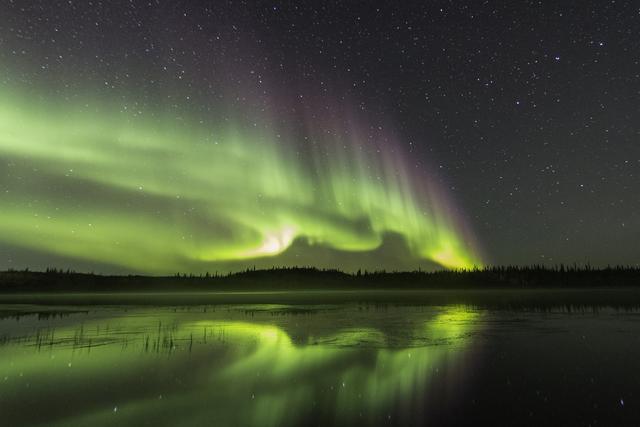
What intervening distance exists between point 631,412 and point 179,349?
644 inches

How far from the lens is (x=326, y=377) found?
14.1 m

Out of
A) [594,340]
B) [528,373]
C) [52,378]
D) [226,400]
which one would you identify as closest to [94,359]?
[52,378]

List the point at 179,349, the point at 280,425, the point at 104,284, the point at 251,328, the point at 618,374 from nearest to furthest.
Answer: the point at 280,425 < the point at 618,374 < the point at 179,349 < the point at 251,328 < the point at 104,284

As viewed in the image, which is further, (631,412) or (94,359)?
(94,359)

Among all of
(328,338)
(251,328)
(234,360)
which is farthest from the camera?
(251,328)

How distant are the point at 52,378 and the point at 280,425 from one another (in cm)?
900

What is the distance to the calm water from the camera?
10.4 meters

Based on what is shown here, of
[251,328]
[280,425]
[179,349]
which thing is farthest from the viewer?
[251,328]

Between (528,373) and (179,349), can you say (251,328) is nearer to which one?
(179,349)

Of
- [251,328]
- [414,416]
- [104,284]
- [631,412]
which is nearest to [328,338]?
[251,328]

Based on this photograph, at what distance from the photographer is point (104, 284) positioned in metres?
176

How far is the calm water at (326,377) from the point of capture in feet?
34.2

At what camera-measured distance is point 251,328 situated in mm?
27969

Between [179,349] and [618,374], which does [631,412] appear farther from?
[179,349]
